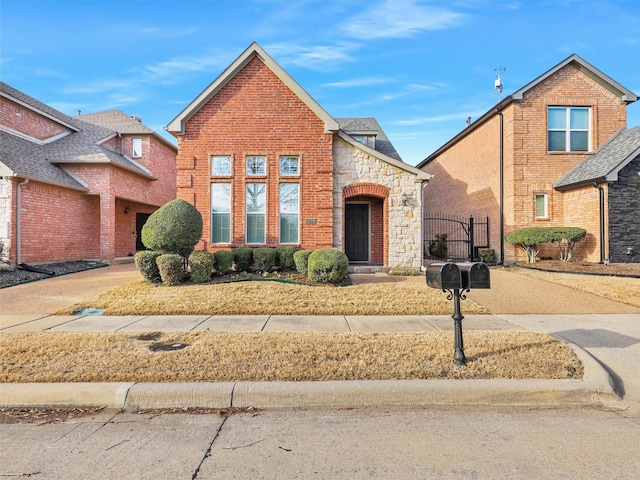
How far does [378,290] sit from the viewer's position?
347 inches

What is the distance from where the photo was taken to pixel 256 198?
12469mm

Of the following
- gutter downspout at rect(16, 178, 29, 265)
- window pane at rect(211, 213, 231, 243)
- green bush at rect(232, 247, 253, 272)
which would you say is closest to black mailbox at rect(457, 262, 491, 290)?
green bush at rect(232, 247, 253, 272)

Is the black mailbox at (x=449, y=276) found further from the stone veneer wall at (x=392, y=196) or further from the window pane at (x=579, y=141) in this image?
the window pane at (x=579, y=141)

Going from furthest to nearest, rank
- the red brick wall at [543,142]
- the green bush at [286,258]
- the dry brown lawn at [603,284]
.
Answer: the red brick wall at [543,142] → the green bush at [286,258] → the dry brown lawn at [603,284]

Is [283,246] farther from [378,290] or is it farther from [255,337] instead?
[255,337]

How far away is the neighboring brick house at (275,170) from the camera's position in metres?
12.2

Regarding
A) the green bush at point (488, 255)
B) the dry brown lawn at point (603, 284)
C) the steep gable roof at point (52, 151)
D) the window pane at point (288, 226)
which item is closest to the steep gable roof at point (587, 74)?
the green bush at point (488, 255)

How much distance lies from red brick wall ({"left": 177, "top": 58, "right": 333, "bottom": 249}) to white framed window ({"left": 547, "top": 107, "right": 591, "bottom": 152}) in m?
10.0

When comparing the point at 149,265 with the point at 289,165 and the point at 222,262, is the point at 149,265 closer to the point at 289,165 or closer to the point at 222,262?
the point at 222,262

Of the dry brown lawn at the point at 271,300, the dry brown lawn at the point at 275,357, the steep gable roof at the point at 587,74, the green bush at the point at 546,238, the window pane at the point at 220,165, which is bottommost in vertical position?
the dry brown lawn at the point at 275,357

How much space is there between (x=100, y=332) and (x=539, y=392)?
251 inches

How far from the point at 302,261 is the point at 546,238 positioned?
380 inches

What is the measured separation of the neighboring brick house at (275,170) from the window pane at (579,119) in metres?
7.90

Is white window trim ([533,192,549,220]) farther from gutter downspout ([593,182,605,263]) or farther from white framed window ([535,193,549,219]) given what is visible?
gutter downspout ([593,182,605,263])
